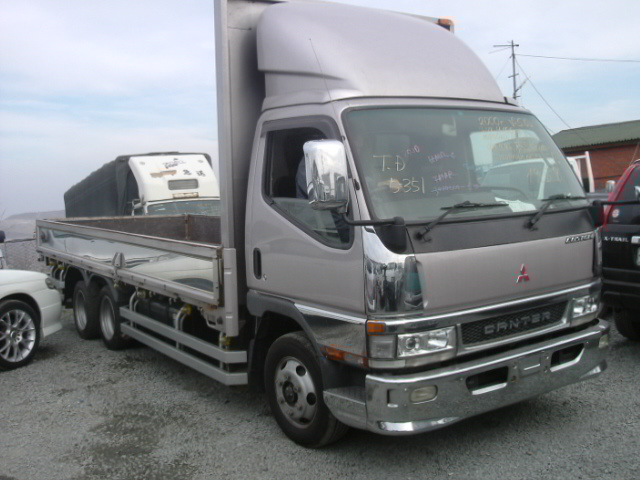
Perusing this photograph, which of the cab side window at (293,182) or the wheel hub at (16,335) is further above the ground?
the cab side window at (293,182)

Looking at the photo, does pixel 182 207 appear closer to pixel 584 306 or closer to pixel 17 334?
pixel 17 334

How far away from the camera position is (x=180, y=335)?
5875 mm

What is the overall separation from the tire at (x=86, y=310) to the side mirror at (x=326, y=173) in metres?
5.13

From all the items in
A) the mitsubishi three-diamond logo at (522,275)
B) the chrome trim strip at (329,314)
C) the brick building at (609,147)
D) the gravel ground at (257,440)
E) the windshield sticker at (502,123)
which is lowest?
the gravel ground at (257,440)

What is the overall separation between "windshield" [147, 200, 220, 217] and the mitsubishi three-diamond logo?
30.0 feet

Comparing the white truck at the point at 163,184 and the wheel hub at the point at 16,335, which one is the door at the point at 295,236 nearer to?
the wheel hub at the point at 16,335

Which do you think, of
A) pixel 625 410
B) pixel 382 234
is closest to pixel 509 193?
pixel 382 234

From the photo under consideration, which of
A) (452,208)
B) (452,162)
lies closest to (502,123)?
(452,162)

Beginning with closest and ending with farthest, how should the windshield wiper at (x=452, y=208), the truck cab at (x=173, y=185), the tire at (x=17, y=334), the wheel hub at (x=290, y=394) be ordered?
1. the windshield wiper at (x=452, y=208)
2. the wheel hub at (x=290, y=394)
3. the tire at (x=17, y=334)
4. the truck cab at (x=173, y=185)

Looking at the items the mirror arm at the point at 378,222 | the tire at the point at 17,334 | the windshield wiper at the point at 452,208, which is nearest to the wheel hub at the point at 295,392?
the mirror arm at the point at 378,222

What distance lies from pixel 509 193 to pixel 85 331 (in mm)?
5997

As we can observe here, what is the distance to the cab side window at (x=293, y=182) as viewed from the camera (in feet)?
14.3

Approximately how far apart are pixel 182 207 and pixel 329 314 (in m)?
9.24

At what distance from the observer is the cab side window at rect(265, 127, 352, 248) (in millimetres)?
4344
